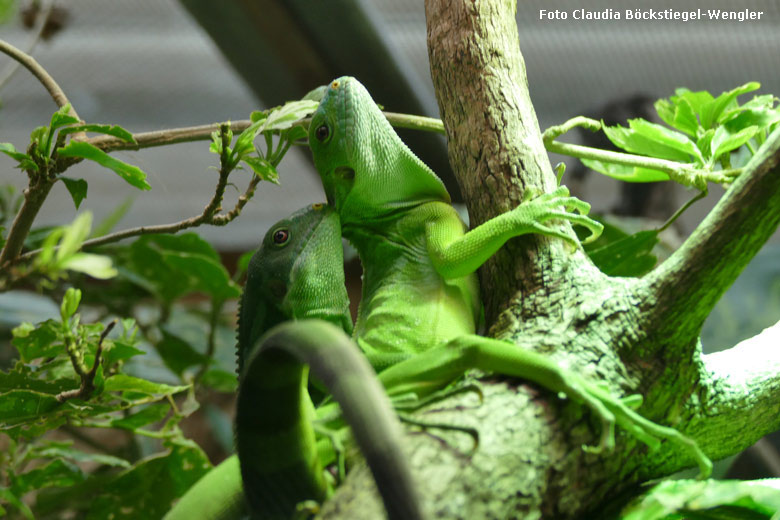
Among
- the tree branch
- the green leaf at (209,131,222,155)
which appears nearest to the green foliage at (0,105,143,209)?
the green leaf at (209,131,222,155)

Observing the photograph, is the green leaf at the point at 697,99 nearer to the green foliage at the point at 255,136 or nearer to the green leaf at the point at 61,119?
the green foliage at the point at 255,136

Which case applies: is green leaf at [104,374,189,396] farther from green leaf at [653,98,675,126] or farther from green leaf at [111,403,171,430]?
green leaf at [653,98,675,126]

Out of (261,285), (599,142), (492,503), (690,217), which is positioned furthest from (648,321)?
(690,217)

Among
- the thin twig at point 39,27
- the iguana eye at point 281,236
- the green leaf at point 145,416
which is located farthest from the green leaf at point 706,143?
the thin twig at point 39,27

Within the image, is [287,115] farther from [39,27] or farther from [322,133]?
[39,27]

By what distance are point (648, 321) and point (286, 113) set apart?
0.93 metres

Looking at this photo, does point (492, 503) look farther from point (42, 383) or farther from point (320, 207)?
point (42, 383)

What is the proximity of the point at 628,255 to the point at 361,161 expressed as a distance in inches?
31.3

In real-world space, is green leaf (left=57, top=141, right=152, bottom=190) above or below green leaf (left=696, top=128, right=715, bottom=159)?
above

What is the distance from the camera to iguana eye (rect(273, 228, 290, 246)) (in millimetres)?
1617

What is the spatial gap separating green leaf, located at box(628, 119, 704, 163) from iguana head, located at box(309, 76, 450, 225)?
544 mm

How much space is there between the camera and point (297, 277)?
158cm

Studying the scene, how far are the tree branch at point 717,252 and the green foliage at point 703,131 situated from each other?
1.83ft

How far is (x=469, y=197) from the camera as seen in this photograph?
62.0 inches
